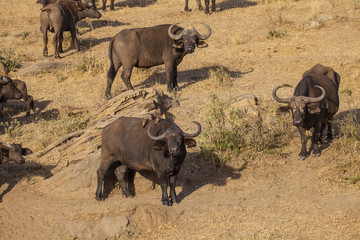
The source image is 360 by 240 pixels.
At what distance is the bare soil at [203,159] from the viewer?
8.19m

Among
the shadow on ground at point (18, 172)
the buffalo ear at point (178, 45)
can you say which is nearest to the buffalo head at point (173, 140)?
the shadow on ground at point (18, 172)

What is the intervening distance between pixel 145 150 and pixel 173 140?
746 mm

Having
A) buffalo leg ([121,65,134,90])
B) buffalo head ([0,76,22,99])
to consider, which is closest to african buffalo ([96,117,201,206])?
buffalo leg ([121,65,134,90])

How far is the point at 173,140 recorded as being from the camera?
8070 millimetres

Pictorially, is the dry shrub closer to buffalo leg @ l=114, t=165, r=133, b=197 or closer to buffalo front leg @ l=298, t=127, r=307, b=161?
buffalo front leg @ l=298, t=127, r=307, b=161

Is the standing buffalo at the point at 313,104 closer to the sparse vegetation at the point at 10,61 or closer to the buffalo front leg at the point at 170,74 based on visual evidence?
the buffalo front leg at the point at 170,74

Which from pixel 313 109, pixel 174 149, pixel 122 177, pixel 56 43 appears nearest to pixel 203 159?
pixel 122 177

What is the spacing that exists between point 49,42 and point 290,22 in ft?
27.8

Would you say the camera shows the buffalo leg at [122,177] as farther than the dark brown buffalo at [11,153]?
No

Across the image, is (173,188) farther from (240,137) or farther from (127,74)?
(127,74)

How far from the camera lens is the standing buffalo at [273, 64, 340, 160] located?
31.2ft

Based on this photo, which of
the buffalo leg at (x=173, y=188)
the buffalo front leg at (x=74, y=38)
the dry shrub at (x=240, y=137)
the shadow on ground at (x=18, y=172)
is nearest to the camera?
the buffalo leg at (x=173, y=188)

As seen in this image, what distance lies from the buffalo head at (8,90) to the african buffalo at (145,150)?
515 cm

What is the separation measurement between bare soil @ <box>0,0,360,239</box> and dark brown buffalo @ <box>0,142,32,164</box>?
20.8 inches
